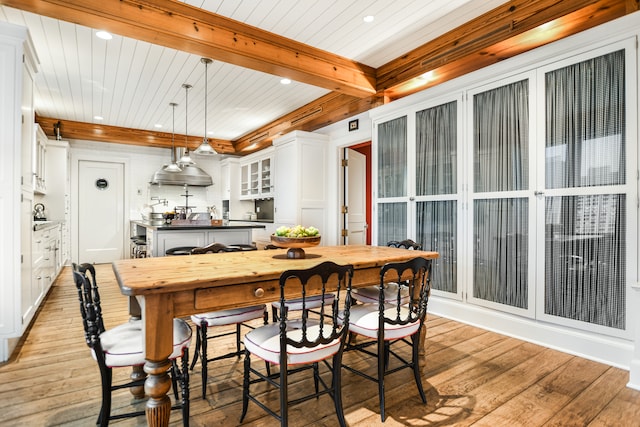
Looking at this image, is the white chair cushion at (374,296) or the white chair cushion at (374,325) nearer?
the white chair cushion at (374,325)

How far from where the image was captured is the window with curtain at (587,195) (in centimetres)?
249

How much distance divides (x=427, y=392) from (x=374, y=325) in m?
0.59

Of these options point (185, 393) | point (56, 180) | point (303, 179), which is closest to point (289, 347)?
point (185, 393)

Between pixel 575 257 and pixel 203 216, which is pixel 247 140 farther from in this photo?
pixel 575 257

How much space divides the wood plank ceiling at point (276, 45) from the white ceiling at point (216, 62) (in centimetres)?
1

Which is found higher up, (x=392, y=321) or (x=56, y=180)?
(x=56, y=180)

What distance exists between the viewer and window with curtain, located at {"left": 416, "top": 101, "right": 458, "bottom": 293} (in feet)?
11.8

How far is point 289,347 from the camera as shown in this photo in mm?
1697

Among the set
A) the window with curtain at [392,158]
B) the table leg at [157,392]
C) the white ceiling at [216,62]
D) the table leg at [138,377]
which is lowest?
the table leg at [138,377]

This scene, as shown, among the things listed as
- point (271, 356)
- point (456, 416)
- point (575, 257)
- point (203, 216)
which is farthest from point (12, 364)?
point (575, 257)

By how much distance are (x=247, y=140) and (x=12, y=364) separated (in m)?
5.79

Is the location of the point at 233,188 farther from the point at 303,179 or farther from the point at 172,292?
the point at 172,292

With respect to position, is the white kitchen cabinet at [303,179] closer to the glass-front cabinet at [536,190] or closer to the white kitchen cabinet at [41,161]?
the glass-front cabinet at [536,190]

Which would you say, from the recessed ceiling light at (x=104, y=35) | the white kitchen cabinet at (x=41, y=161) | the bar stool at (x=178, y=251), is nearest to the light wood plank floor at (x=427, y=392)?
the bar stool at (x=178, y=251)
